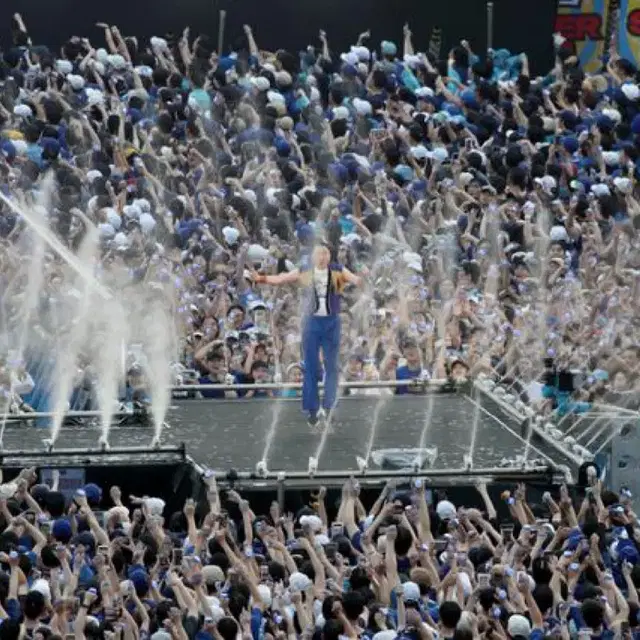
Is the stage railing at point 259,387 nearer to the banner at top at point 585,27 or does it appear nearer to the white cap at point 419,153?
the white cap at point 419,153

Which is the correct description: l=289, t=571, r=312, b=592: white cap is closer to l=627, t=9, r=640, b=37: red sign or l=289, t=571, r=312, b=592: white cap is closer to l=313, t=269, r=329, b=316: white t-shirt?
l=313, t=269, r=329, b=316: white t-shirt

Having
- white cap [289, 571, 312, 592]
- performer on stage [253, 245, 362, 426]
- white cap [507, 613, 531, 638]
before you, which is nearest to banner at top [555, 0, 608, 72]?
performer on stage [253, 245, 362, 426]

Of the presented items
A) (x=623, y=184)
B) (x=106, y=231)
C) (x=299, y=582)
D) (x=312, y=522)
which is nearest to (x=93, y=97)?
(x=106, y=231)

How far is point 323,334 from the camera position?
24.7 metres

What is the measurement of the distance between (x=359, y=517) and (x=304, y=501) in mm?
635


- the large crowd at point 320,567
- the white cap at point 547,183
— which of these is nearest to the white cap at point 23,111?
the white cap at point 547,183

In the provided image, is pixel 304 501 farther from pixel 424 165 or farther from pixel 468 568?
pixel 424 165

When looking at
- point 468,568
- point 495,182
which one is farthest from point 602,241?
point 468,568

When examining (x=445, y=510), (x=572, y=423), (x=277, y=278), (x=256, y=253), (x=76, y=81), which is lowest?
(x=256, y=253)

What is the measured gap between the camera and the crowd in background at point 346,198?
27578mm

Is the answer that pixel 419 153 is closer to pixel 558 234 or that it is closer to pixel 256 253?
pixel 558 234

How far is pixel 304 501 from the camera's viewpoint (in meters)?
22.8

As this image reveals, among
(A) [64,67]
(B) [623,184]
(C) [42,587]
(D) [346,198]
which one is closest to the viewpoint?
(C) [42,587]

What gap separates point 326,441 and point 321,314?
3.37 feet
